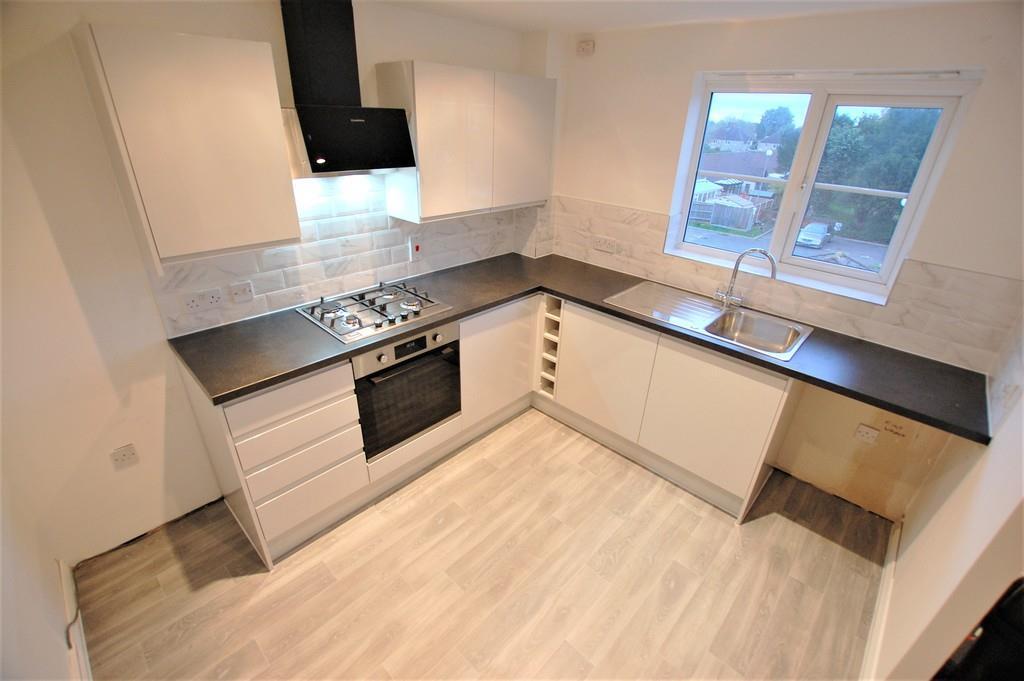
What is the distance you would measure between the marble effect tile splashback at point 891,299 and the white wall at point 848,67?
0.07m

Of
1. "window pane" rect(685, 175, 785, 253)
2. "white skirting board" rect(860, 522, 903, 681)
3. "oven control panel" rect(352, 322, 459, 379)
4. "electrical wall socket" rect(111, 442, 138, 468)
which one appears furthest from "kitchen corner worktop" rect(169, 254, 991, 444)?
"white skirting board" rect(860, 522, 903, 681)

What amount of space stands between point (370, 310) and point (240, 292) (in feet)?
1.76

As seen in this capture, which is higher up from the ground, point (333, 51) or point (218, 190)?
point (333, 51)

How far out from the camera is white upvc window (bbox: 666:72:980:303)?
6.13 feet

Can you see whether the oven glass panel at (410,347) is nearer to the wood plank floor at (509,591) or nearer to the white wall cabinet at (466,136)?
the white wall cabinet at (466,136)

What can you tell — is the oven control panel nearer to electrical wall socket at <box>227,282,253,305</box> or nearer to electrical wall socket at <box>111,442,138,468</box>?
electrical wall socket at <box>227,282,253,305</box>

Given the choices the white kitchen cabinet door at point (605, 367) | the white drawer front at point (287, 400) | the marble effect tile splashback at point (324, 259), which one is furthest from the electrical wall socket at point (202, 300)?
the white kitchen cabinet door at point (605, 367)

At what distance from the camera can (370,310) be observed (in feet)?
6.97

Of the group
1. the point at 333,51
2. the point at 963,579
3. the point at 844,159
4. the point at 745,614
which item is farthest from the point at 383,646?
the point at 844,159

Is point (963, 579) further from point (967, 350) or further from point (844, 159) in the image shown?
point (844, 159)

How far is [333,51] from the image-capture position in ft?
5.83

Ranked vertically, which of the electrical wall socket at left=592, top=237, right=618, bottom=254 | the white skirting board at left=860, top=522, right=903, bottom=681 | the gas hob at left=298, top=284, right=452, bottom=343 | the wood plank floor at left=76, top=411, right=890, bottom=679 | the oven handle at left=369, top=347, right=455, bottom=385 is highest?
the electrical wall socket at left=592, top=237, right=618, bottom=254

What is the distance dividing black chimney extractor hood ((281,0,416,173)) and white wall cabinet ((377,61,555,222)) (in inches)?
6.6

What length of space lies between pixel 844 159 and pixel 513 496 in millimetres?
2233
